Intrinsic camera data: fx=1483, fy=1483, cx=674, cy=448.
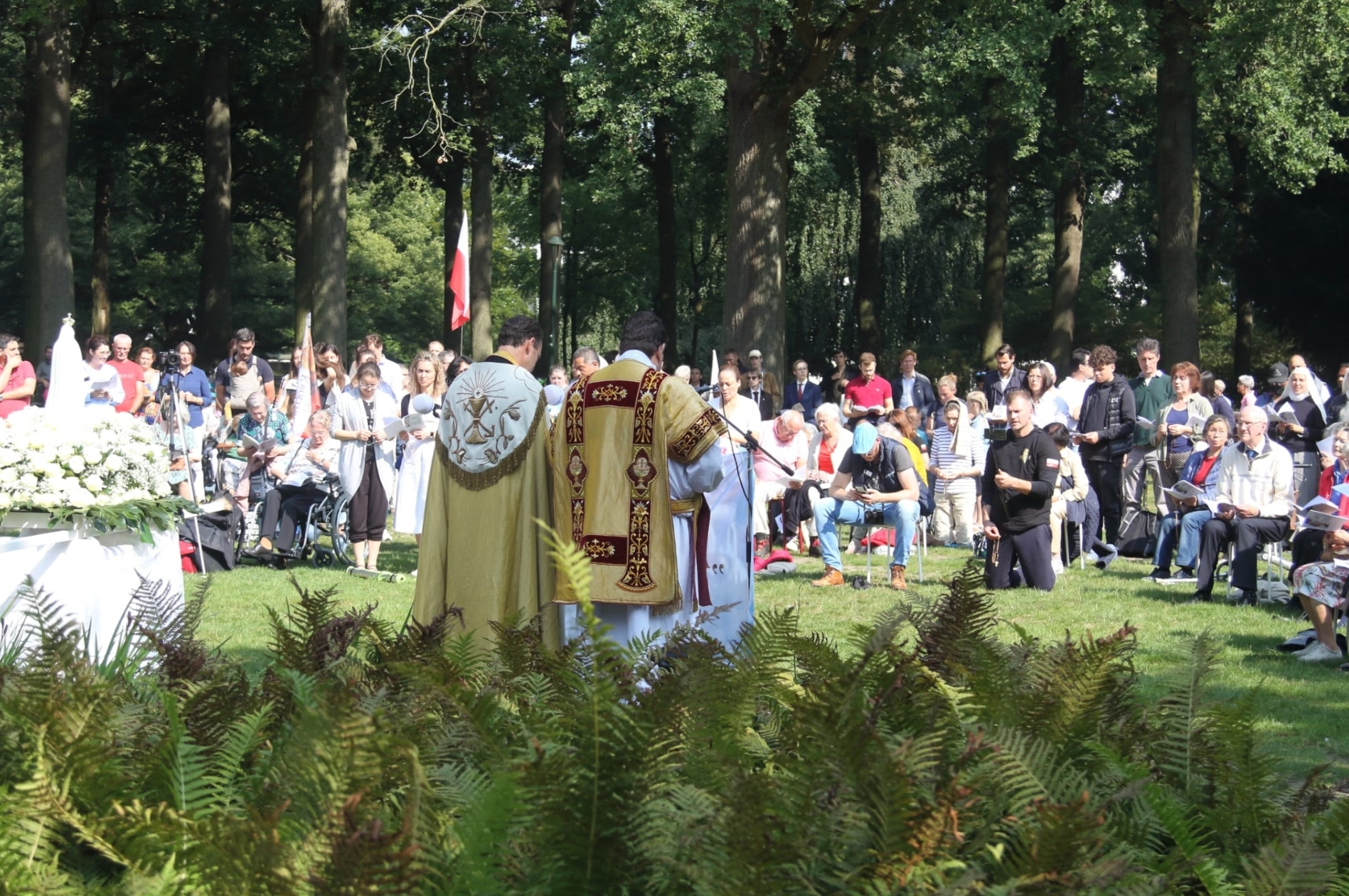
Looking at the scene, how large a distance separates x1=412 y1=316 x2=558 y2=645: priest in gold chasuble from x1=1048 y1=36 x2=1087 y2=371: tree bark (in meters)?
23.0

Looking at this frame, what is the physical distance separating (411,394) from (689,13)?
8.72 m

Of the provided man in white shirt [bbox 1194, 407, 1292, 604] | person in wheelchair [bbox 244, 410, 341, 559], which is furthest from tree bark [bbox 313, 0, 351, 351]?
man in white shirt [bbox 1194, 407, 1292, 604]

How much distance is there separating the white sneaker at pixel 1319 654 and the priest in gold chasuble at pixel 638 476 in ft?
14.7

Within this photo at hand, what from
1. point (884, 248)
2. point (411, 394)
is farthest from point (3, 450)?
point (884, 248)

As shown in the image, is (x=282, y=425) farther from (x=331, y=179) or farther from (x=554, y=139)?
(x=554, y=139)

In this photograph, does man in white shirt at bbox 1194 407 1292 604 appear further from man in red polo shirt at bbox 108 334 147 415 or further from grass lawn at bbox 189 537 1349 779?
man in red polo shirt at bbox 108 334 147 415

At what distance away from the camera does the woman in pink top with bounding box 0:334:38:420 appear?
52.0ft

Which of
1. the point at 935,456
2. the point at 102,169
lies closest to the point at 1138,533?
the point at 935,456

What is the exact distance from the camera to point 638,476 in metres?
7.08

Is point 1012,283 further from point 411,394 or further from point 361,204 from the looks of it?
point 411,394

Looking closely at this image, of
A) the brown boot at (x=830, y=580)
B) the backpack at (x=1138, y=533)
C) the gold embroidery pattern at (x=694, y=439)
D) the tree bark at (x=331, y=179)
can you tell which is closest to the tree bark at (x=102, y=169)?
the tree bark at (x=331, y=179)

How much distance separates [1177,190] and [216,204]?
1924 cm

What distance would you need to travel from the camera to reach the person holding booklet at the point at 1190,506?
1268 centimetres

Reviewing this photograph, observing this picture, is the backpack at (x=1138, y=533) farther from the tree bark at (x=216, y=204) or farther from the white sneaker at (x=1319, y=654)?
the tree bark at (x=216, y=204)
